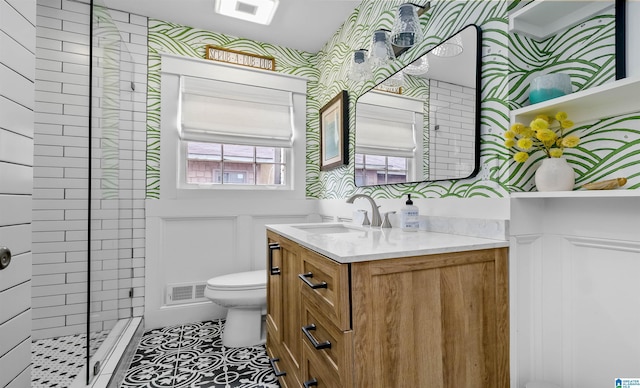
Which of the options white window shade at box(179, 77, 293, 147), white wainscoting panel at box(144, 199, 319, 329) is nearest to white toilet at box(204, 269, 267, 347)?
white wainscoting panel at box(144, 199, 319, 329)

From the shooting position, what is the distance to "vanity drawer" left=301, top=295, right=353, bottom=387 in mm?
911

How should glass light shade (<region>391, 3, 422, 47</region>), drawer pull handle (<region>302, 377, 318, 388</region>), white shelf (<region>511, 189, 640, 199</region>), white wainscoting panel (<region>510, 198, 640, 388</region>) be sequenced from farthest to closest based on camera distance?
glass light shade (<region>391, 3, 422, 47</region>), drawer pull handle (<region>302, 377, 318, 388</region>), white wainscoting panel (<region>510, 198, 640, 388</region>), white shelf (<region>511, 189, 640, 199</region>)

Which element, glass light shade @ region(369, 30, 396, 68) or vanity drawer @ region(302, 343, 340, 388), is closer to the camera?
vanity drawer @ region(302, 343, 340, 388)

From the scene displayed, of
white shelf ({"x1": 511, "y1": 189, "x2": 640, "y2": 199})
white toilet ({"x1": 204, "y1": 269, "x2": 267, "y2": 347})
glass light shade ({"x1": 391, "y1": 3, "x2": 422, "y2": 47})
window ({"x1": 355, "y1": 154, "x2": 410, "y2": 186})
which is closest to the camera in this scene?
white shelf ({"x1": 511, "y1": 189, "x2": 640, "y2": 199})

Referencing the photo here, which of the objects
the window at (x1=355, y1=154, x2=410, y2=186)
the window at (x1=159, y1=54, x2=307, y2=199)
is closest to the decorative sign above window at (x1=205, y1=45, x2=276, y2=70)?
the window at (x1=159, y1=54, x2=307, y2=199)

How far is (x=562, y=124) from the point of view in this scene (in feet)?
3.51

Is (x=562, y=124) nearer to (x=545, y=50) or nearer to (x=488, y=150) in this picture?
(x=488, y=150)

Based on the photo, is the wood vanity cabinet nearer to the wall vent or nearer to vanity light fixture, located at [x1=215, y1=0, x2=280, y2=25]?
the wall vent

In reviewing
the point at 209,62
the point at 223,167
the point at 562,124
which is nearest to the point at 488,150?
the point at 562,124

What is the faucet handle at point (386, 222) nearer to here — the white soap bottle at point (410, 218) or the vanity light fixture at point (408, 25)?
the white soap bottle at point (410, 218)

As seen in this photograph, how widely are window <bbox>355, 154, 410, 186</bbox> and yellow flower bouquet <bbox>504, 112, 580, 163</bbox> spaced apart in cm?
64

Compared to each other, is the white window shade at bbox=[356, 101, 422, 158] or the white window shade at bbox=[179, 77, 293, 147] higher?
the white window shade at bbox=[179, 77, 293, 147]

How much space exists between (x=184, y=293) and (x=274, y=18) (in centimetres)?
234

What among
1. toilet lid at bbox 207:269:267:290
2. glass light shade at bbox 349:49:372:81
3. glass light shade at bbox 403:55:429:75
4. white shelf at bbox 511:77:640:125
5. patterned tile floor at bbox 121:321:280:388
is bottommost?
patterned tile floor at bbox 121:321:280:388
